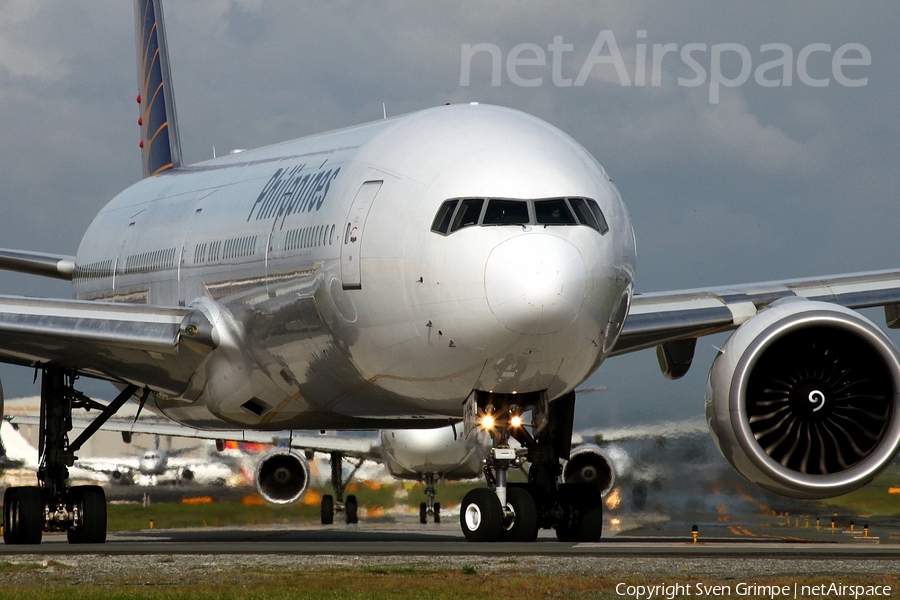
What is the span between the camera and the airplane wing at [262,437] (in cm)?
3606

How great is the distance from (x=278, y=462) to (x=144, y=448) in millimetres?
5346

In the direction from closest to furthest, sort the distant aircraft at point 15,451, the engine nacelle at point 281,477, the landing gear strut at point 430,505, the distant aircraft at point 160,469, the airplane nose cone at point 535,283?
the airplane nose cone at point 535,283
the landing gear strut at point 430,505
the engine nacelle at point 281,477
the distant aircraft at point 15,451
the distant aircraft at point 160,469

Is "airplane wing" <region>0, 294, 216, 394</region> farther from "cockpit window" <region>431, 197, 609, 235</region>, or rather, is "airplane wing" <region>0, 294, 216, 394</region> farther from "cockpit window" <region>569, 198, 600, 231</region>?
"cockpit window" <region>569, 198, 600, 231</region>

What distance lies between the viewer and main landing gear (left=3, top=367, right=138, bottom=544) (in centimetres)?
1808

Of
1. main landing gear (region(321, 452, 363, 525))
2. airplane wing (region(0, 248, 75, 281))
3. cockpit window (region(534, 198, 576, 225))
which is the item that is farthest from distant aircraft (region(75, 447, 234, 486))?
cockpit window (region(534, 198, 576, 225))

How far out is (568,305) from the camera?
13297mm

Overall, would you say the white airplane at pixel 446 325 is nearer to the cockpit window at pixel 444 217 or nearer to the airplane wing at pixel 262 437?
the cockpit window at pixel 444 217

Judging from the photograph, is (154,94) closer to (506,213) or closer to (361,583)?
(506,213)

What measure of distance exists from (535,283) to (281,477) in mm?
23626

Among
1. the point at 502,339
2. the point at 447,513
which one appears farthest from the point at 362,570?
the point at 447,513

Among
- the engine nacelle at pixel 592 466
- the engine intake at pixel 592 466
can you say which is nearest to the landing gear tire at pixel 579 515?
the engine nacelle at pixel 592 466

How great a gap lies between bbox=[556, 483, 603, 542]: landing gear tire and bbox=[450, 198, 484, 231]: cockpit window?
4.87 meters

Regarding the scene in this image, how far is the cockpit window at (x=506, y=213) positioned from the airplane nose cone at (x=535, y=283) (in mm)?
260

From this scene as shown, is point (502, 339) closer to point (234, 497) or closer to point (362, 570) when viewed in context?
point (362, 570)
